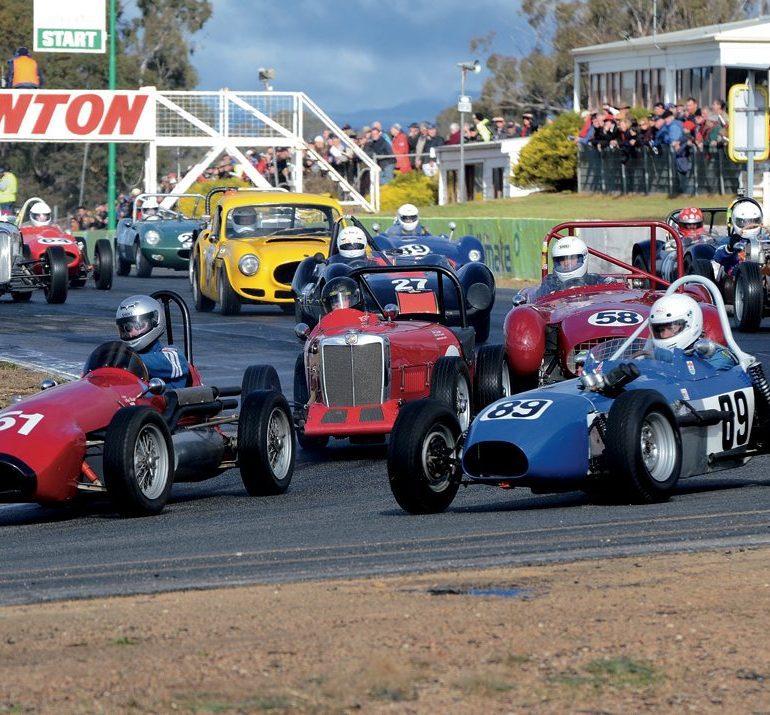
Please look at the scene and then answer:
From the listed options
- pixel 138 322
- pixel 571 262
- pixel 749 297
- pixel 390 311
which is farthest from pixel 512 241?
pixel 138 322

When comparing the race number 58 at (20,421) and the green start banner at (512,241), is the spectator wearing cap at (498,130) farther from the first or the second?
the race number 58 at (20,421)

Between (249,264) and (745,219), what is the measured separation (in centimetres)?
640

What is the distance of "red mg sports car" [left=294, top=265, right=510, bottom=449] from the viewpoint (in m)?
12.6

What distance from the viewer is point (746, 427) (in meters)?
10.5

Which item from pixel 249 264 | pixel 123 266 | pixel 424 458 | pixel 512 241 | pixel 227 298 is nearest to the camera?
pixel 424 458

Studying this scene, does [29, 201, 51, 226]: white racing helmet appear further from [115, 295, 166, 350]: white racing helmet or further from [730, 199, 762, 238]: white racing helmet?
[115, 295, 166, 350]: white racing helmet

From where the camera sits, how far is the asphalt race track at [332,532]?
768 cm

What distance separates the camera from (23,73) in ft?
144

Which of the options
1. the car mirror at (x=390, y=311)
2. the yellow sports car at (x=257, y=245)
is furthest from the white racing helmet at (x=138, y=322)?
the yellow sports car at (x=257, y=245)

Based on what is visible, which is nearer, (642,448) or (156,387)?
(642,448)

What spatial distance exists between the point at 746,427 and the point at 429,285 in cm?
870

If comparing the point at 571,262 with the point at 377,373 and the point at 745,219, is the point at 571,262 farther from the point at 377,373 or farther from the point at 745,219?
the point at 745,219

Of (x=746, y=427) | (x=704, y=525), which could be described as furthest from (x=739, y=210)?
(x=704, y=525)

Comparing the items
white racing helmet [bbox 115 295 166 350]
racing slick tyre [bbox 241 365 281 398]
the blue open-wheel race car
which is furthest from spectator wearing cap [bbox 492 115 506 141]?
the blue open-wheel race car
